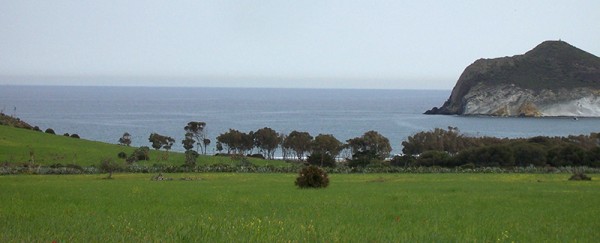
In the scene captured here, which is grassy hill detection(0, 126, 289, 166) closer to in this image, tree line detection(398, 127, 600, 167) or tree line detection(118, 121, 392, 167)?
tree line detection(118, 121, 392, 167)

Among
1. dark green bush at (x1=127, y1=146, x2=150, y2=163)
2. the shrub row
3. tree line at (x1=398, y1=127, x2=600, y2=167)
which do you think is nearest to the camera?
the shrub row

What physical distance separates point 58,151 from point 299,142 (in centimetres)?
3214

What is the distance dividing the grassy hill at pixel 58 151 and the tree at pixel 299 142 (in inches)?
611

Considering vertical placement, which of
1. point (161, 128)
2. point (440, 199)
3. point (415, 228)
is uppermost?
point (415, 228)

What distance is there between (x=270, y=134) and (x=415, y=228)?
79.6 metres

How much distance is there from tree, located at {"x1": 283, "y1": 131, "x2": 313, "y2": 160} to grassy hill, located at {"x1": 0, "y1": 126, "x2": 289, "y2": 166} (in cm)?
1551

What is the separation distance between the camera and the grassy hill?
6462 centimetres

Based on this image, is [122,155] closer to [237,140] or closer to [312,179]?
[237,140]

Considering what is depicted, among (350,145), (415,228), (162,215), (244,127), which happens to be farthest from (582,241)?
(244,127)

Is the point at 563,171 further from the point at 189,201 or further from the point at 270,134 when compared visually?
the point at 270,134

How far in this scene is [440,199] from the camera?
22969 mm

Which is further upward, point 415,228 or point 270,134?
point 415,228

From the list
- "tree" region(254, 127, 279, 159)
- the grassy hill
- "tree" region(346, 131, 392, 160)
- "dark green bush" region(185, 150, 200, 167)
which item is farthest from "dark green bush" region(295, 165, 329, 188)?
"tree" region(254, 127, 279, 159)

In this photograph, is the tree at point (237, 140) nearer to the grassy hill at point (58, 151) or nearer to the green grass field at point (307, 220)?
the grassy hill at point (58, 151)
